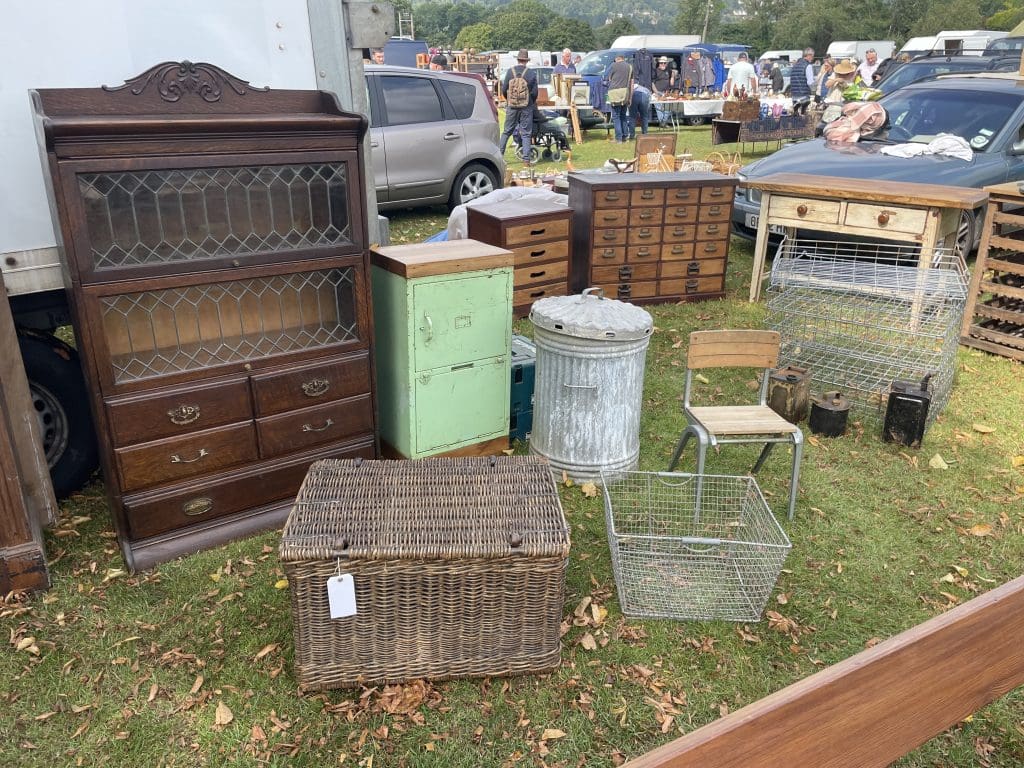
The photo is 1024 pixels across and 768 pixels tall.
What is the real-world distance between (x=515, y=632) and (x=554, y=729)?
1.17 ft

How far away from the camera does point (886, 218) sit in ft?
19.5

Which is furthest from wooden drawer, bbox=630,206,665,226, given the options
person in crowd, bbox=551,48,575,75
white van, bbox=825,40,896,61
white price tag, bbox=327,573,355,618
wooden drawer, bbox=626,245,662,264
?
white van, bbox=825,40,896,61

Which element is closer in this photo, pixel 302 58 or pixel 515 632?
pixel 515 632

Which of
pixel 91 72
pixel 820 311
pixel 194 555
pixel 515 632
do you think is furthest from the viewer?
pixel 820 311

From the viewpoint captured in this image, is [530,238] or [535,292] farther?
[535,292]

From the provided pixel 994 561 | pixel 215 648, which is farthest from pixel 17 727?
pixel 994 561

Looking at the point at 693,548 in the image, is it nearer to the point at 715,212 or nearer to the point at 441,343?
the point at 441,343

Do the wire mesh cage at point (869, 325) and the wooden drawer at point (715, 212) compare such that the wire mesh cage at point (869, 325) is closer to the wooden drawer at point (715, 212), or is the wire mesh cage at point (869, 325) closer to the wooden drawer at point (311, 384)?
the wooden drawer at point (715, 212)

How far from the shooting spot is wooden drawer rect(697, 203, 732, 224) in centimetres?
689

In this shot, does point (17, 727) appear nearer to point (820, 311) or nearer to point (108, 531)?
point (108, 531)

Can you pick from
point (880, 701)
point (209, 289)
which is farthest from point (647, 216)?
point (880, 701)

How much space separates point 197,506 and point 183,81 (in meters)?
1.90

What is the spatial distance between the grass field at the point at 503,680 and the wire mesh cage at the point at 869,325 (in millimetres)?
999

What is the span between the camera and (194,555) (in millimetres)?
3547
